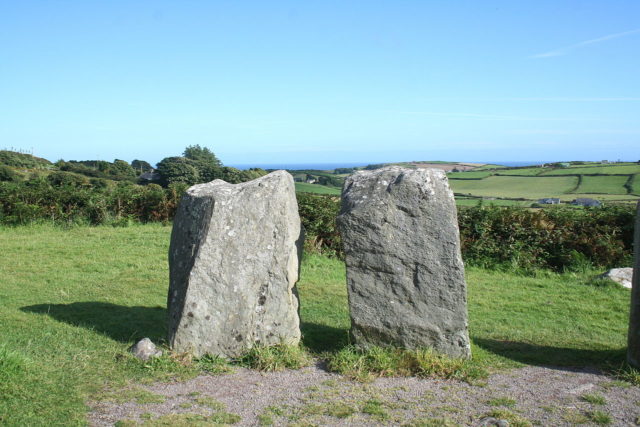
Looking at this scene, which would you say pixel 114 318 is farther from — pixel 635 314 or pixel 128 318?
pixel 635 314

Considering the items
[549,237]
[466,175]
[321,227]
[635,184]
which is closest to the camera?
[549,237]

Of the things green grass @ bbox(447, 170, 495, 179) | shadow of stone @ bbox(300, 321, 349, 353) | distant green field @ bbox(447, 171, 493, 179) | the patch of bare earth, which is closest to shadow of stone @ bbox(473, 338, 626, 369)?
the patch of bare earth

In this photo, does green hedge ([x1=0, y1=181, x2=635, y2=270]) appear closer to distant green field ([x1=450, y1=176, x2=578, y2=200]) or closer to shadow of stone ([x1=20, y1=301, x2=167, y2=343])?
shadow of stone ([x1=20, y1=301, x2=167, y2=343])

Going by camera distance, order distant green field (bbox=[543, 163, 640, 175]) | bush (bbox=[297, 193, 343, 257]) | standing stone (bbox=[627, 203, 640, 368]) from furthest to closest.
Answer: distant green field (bbox=[543, 163, 640, 175])
bush (bbox=[297, 193, 343, 257])
standing stone (bbox=[627, 203, 640, 368])

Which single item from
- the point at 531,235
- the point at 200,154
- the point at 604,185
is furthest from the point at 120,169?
the point at 531,235

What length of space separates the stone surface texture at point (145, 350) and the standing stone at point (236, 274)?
0.84 ft

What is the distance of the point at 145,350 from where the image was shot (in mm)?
7613

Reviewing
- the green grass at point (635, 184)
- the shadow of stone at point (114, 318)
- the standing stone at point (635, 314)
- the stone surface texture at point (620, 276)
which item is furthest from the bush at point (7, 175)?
the green grass at point (635, 184)

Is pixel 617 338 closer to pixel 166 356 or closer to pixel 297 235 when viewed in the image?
pixel 297 235

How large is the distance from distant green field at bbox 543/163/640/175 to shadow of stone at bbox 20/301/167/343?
31.9 meters

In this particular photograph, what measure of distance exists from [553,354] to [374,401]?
3.55m

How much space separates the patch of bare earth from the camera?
596 cm

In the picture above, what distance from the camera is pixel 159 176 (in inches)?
1093

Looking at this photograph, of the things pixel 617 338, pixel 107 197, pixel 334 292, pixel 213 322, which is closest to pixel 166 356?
pixel 213 322
